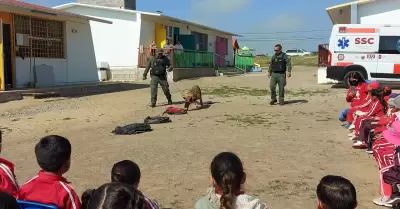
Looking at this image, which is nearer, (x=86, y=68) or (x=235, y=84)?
(x=86, y=68)

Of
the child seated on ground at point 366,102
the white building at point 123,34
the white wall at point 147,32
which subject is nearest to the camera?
the child seated on ground at point 366,102

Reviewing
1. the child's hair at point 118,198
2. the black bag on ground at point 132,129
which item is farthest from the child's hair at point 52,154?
the black bag on ground at point 132,129

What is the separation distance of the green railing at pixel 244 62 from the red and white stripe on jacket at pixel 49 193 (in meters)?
34.2

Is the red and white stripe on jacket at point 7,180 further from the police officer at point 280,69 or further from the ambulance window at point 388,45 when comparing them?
the ambulance window at point 388,45

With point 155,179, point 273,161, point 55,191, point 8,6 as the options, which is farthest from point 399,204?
point 8,6

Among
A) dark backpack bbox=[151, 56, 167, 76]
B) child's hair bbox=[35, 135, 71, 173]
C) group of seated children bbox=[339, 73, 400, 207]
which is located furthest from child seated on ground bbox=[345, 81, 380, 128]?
dark backpack bbox=[151, 56, 167, 76]

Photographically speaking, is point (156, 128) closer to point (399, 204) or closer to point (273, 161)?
point (273, 161)

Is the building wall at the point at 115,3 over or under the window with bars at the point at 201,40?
over

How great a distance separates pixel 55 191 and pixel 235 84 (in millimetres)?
19434

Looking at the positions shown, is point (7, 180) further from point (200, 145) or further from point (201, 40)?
point (201, 40)

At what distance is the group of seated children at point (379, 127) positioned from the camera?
4836 millimetres

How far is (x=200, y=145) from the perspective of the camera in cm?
804

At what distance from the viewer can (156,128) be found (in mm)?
10062

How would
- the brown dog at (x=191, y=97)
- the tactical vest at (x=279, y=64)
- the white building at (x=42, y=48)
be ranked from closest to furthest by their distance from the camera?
the brown dog at (x=191, y=97) < the tactical vest at (x=279, y=64) < the white building at (x=42, y=48)
